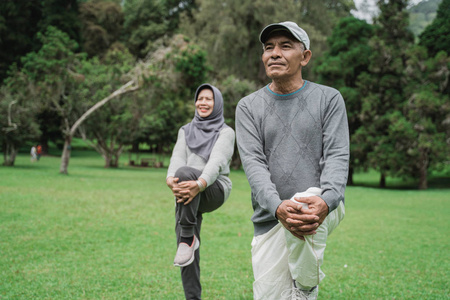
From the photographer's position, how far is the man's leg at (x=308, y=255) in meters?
2.40

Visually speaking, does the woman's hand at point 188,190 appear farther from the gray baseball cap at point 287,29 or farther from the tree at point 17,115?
the tree at point 17,115

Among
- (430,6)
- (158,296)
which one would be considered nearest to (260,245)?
(158,296)

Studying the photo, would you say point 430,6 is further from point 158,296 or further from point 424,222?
point 158,296

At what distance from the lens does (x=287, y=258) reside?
2643 mm

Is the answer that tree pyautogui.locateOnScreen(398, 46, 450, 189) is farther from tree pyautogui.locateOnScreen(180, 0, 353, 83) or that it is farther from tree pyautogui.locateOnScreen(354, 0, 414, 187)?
tree pyautogui.locateOnScreen(180, 0, 353, 83)

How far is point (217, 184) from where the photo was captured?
12.6 feet

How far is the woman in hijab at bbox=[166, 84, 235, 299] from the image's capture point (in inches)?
138

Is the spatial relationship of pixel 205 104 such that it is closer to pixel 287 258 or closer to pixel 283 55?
pixel 283 55

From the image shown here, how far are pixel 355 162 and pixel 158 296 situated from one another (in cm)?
2083

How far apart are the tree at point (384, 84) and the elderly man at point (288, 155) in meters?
20.5

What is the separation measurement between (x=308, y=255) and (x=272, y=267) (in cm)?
32

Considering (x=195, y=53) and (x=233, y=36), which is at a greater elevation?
(x=233, y=36)

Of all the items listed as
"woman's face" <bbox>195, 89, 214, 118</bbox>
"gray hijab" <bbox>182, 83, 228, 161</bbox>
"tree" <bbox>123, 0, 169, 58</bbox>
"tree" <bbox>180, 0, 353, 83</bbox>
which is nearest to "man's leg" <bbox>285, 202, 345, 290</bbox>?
"gray hijab" <bbox>182, 83, 228, 161</bbox>

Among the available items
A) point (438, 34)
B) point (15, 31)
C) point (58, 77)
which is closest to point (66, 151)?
point (58, 77)
